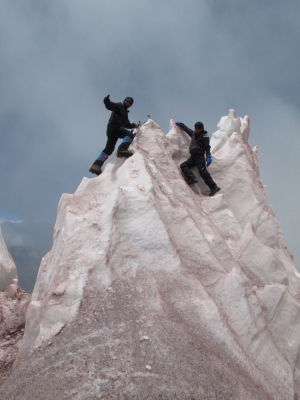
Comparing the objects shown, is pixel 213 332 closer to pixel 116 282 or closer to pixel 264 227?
pixel 116 282

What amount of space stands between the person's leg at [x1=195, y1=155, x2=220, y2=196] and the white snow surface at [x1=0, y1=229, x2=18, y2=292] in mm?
5997

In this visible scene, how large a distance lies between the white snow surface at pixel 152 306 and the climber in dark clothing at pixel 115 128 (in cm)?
82

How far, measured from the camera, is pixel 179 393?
3.66m

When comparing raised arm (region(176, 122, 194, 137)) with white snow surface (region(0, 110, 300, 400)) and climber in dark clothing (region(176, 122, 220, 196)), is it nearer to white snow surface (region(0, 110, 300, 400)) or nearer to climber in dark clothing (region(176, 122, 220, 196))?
climber in dark clothing (region(176, 122, 220, 196))

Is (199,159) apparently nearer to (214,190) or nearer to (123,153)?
(214,190)

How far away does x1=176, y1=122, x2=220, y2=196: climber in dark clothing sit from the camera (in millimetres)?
8695

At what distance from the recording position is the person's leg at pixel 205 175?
342 inches

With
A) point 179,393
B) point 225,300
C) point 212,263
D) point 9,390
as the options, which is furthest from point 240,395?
point 9,390

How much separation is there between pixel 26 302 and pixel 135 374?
12.5 feet

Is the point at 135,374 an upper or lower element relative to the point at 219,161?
lower

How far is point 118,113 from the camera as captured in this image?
8.37 meters

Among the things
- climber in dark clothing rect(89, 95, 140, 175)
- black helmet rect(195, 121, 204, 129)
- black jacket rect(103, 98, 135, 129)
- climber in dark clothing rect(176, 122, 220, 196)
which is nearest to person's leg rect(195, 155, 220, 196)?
climber in dark clothing rect(176, 122, 220, 196)

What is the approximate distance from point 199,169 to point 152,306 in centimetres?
509

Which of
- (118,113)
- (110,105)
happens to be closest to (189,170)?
(118,113)
